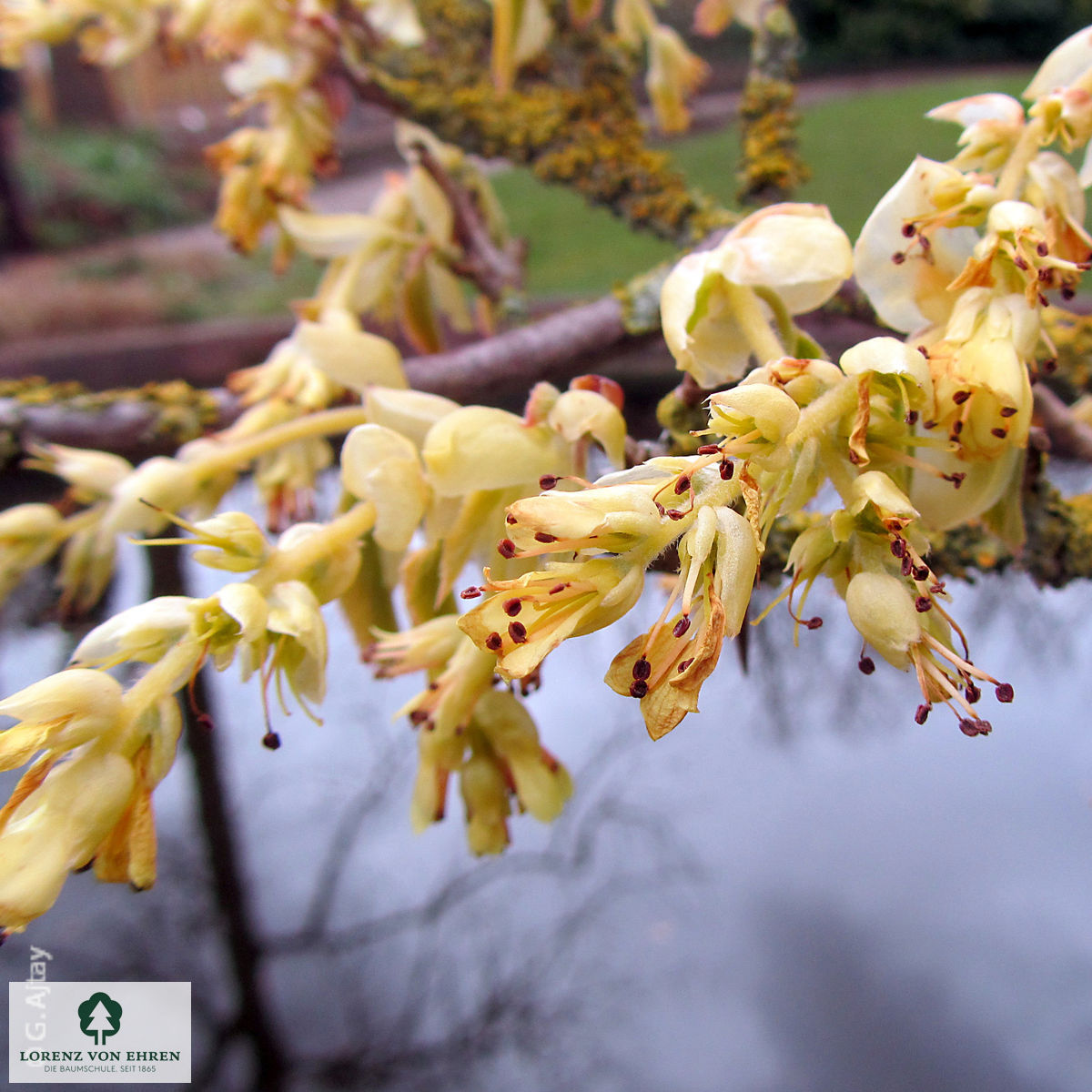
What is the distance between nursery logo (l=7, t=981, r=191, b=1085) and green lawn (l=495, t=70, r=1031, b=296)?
1.54 ft

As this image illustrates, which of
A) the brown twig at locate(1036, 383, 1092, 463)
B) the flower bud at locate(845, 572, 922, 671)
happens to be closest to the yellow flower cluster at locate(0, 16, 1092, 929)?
the flower bud at locate(845, 572, 922, 671)

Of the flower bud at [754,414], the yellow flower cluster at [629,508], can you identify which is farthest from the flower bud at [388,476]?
the flower bud at [754,414]

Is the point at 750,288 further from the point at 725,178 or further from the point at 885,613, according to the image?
the point at 725,178

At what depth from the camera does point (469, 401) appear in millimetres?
440

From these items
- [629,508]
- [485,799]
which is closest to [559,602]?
[629,508]

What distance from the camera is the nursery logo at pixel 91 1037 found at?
1.28 feet

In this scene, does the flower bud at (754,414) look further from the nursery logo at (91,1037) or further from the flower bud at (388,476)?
the nursery logo at (91,1037)

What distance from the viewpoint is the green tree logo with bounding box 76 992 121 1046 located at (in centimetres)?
39

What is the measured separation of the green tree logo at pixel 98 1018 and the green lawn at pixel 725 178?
47 centimetres

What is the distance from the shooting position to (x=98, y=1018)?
397 mm

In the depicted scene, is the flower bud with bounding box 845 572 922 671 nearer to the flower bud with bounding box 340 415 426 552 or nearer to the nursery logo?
the flower bud with bounding box 340 415 426 552

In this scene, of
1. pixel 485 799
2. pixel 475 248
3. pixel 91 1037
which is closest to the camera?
pixel 485 799

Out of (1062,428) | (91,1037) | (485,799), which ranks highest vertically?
(1062,428)

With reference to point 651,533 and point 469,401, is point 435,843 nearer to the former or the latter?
point 469,401
